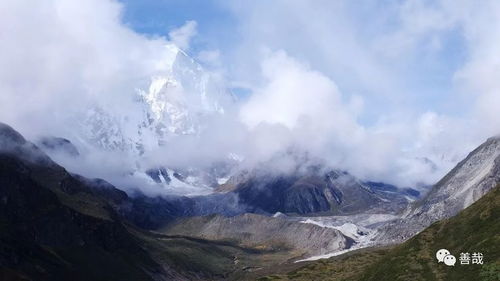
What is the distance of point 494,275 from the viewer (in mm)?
163250
